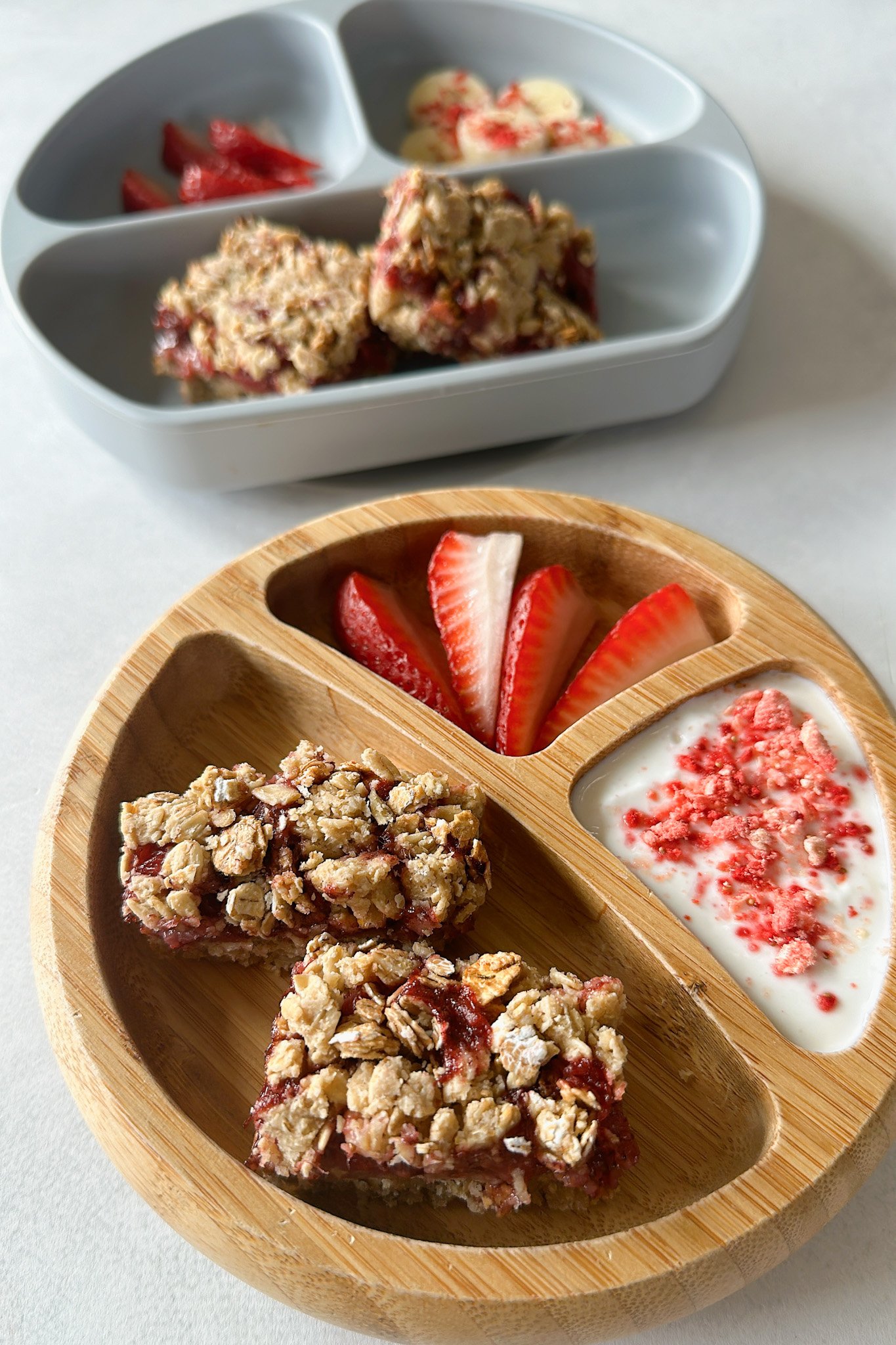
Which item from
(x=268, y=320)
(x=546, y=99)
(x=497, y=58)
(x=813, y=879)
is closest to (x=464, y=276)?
(x=268, y=320)

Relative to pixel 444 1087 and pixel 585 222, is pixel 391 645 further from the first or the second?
pixel 585 222

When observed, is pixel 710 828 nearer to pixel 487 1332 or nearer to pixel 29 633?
pixel 487 1332

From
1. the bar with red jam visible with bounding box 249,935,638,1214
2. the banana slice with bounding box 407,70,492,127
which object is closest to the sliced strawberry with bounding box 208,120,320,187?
the banana slice with bounding box 407,70,492,127

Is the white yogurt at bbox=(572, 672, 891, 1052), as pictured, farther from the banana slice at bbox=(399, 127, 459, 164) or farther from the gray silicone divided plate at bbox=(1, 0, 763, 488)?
the banana slice at bbox=(399, 127, 459, 164)

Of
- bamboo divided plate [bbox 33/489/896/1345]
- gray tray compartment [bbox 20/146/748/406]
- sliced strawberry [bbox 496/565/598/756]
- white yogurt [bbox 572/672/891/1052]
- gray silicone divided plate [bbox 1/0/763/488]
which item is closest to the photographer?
bamboo divided plate [bbox 33/489/896/1345]

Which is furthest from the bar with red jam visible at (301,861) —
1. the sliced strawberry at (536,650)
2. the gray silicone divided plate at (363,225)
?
the gray silicone divided plate at (363,225)

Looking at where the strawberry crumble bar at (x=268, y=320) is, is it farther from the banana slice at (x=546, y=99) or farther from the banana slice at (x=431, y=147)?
the banana slice at (x=546, y=99)
